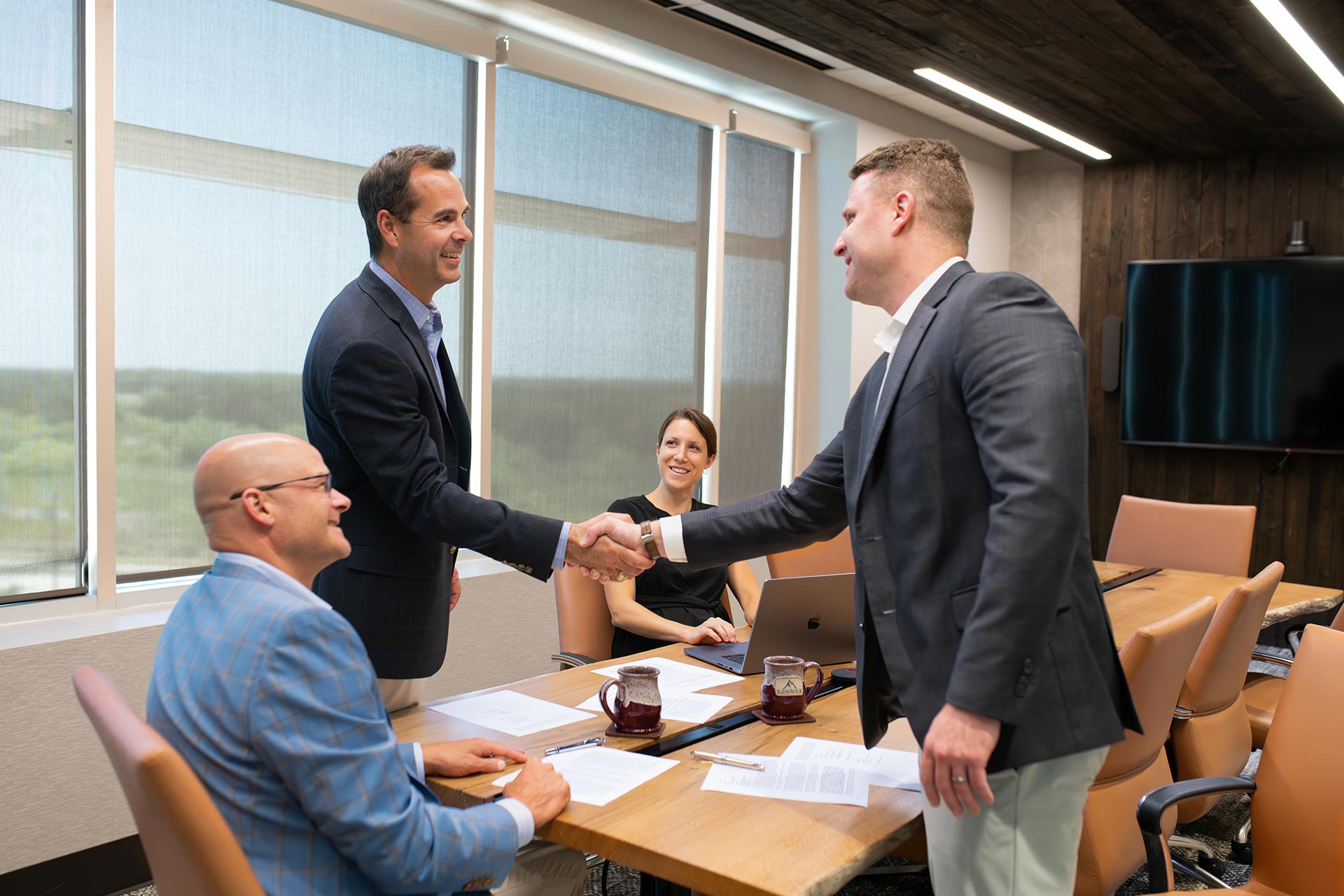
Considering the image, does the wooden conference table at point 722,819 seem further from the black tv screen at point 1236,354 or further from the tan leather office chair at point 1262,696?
the black tv screen at point 1236,354

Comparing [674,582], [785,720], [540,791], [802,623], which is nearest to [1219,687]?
[802,623]

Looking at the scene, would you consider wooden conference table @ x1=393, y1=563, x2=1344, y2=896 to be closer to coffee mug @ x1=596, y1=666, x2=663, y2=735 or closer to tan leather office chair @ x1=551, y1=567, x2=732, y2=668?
coffee mug @ x1=596, y1=666, x2=663, y2=735

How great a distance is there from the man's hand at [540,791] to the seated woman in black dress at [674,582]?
129 centimetres

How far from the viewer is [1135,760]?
2.22 metres

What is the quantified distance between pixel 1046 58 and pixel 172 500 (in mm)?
3916

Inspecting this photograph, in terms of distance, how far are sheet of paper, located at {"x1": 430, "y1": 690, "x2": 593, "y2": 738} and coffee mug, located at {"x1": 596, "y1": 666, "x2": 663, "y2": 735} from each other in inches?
5.2

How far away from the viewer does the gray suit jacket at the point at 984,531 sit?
1385mm

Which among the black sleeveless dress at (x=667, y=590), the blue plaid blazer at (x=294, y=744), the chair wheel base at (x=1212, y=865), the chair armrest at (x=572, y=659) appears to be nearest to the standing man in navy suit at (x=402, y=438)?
the chair armrest at (x=572, y=659)

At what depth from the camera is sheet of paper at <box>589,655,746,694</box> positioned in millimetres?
2371

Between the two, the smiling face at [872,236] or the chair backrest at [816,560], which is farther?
the chair backrest at [816,560]

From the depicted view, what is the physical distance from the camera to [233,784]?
131 cm

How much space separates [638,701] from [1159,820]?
1.01 metres

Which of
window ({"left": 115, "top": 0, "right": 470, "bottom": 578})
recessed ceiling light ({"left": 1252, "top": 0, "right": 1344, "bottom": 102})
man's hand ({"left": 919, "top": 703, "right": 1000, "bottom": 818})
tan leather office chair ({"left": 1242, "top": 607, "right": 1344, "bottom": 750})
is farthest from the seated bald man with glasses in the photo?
recessed ceiling light ({"left": 1252, "top": 0, "right": 1344, "bottom": 102})

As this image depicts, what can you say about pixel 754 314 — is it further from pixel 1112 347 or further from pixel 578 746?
pixel 578 746
